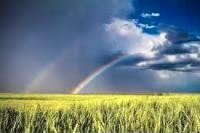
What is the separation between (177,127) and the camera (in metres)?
2.96

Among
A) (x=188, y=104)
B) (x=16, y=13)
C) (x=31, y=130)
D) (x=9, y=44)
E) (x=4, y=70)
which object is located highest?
(x=16, y=13)

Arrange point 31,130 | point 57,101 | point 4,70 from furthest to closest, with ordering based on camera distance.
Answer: point 57,101 < point 4,70 < point 31,130

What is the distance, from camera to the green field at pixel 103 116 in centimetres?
292

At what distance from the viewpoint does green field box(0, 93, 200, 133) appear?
292 centimetres

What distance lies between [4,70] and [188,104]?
1.94 meters

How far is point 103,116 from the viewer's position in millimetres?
3074

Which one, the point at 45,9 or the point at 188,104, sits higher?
the point at 45,9

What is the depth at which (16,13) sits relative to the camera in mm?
3613

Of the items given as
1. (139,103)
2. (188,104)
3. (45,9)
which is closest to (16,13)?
(45,9)

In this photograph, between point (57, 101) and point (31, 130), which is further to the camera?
point (57, 101)

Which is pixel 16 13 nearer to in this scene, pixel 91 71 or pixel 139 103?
pixel 91 71

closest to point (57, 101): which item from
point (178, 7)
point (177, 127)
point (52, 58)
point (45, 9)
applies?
point (52, 58)

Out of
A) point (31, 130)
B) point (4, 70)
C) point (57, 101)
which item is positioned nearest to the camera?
point (31, 130)

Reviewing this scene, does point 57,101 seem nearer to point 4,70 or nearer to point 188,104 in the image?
point 4,70
